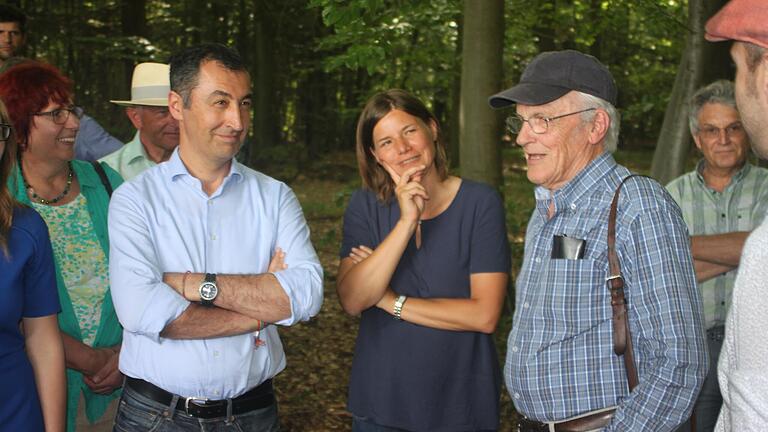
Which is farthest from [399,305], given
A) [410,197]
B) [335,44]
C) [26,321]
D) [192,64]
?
[335,44]

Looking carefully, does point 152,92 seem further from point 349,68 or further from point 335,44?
point 335,44

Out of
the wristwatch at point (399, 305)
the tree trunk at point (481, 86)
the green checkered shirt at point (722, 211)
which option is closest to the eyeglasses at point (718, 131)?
the green checkered shirt at point (722, 211)

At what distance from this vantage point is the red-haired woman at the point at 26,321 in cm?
300

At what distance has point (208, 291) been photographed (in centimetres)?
326

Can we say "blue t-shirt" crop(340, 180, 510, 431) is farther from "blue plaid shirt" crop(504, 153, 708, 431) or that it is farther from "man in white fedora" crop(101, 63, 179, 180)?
"man in white fedora" crop(101, 63, 179, 180)

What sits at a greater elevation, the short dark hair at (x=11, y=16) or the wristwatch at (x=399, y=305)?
the short dark hair at (x=11, y=16)

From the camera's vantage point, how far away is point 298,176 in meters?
21.2

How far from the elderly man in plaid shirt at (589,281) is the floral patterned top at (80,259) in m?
2.07

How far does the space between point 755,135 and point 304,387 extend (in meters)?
6.18

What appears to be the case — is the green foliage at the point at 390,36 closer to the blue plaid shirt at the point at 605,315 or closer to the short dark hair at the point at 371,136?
the short dark hair at the point at 371,136

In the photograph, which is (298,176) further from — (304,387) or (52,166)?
(52,166)

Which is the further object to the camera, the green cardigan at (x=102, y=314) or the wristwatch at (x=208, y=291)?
the green cardigan at (x=102, y=314)

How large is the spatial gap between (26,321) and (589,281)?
2.12 m

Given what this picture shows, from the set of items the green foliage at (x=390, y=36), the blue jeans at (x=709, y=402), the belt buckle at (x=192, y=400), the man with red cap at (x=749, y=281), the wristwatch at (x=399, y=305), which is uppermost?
the green foliage at (x=390, y=36)
